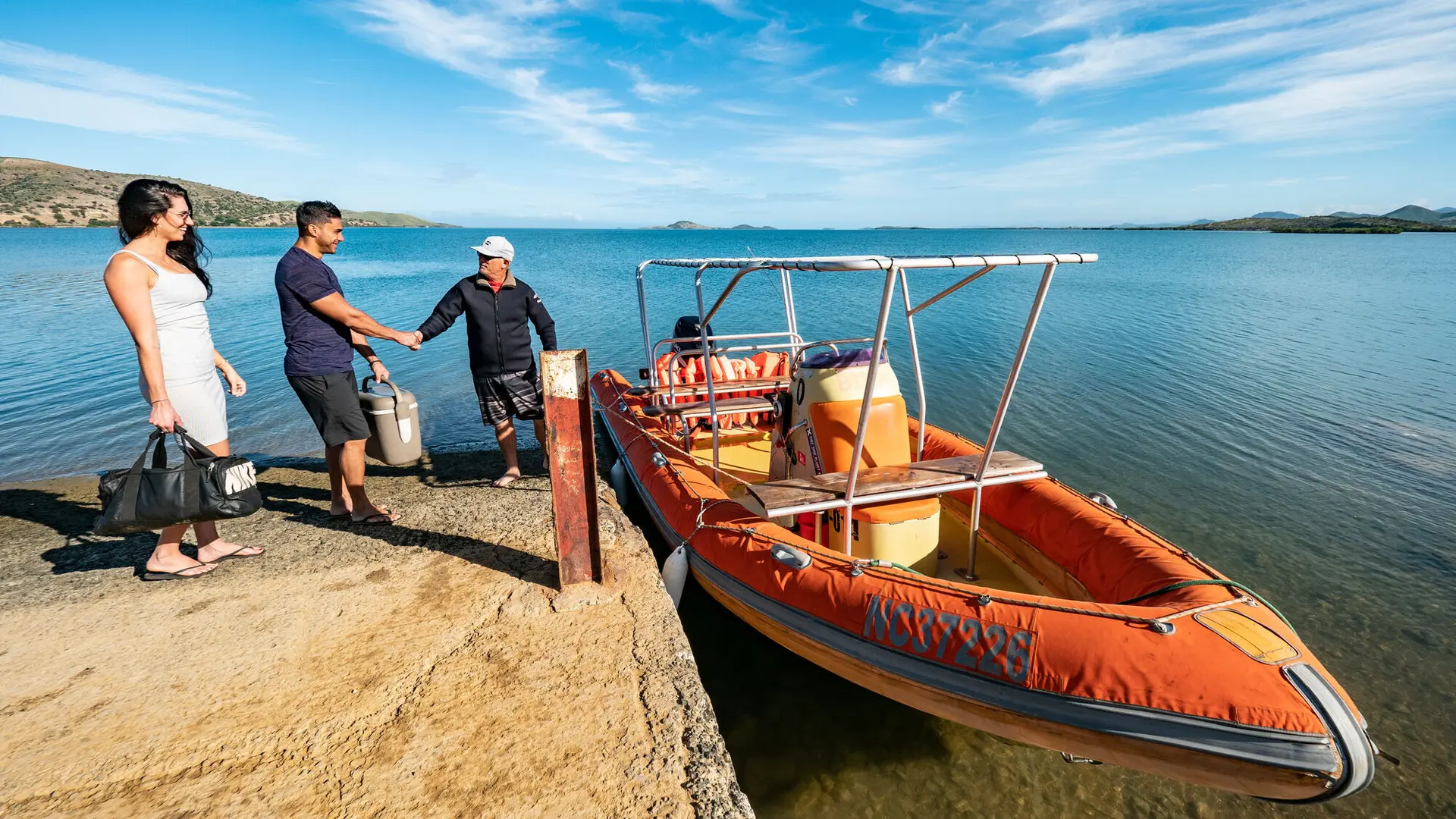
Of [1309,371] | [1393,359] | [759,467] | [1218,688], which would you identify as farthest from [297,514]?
[1393,359]

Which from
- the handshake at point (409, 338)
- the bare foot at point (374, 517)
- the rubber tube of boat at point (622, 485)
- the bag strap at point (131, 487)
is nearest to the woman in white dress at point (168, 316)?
the bag strap at point (131, 487)

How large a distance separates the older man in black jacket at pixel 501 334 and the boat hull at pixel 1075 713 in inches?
82.1

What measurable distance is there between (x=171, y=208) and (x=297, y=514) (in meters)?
2.30

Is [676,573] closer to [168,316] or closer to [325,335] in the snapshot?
[325,335]

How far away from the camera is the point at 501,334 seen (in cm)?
484

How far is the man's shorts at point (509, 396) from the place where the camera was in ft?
16.3

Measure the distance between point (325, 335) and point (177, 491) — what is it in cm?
119

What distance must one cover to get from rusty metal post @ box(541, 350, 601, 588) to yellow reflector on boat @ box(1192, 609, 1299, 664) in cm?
297

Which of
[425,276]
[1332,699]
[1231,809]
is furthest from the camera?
[425,276]

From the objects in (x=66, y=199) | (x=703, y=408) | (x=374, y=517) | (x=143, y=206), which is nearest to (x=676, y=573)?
(x=703, y=408)

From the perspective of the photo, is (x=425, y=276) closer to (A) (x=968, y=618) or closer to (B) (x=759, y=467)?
(B) (x=759, y=467)

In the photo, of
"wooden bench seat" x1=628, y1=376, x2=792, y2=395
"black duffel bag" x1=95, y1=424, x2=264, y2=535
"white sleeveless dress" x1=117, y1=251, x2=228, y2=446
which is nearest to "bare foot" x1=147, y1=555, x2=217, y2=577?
"black duffel bag" x1=95, y1=424, x2=264, y2=535

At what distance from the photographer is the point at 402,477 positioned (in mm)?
5559

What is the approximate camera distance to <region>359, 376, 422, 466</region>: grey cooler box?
16.0 ft
